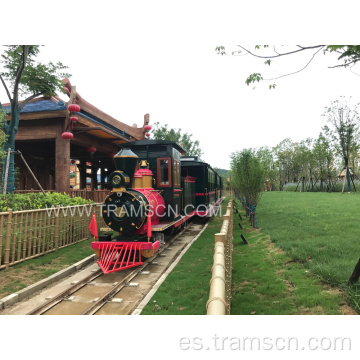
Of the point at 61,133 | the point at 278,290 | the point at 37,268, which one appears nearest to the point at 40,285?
the point at 37,268

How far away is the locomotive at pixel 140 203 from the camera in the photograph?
584 centimetres

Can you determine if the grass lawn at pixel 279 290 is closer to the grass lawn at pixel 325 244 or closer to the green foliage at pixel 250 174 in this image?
the grass lawn at pixel 325 244

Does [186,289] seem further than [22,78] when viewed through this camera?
No

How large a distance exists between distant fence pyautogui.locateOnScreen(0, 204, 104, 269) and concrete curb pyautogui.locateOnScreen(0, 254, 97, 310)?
3.40 feet

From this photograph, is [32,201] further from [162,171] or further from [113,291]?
[113,291]

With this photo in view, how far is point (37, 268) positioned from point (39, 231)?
970mm

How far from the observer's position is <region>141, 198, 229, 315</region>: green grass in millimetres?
3750

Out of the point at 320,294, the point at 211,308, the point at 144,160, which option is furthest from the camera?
the point at 144,160

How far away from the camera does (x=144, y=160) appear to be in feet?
24.4

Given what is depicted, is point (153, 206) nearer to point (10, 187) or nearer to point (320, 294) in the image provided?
point (320, 294)

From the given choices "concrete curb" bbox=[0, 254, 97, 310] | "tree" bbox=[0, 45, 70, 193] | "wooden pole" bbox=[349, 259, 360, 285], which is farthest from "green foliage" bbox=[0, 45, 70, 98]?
"wooden pole" bbox=[349, 259, 360, 285]

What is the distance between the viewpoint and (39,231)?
617cm

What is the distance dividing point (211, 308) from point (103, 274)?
4.29 m

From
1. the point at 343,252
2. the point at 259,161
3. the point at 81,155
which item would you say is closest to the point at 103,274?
the point at 343,252
